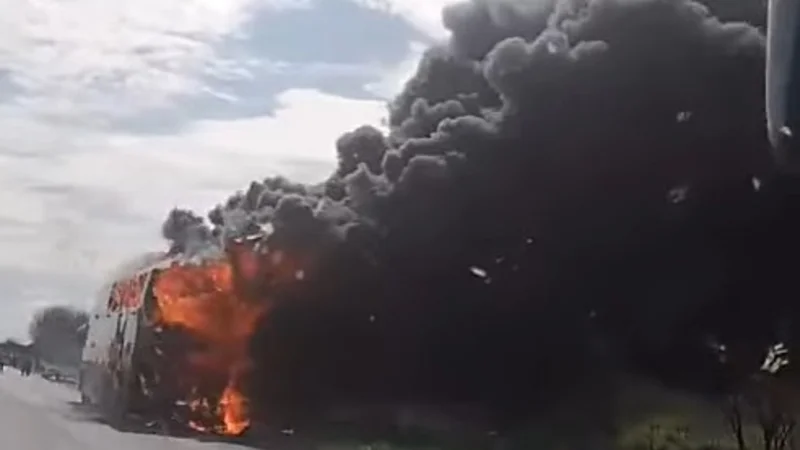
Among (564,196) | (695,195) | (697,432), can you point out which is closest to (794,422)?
(697,432)

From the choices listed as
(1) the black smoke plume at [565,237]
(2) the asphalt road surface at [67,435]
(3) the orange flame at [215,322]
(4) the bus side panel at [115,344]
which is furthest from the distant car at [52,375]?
(1) the black smoke plume at [565,237]

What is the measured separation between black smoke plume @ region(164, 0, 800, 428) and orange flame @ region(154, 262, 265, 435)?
73.0 inches

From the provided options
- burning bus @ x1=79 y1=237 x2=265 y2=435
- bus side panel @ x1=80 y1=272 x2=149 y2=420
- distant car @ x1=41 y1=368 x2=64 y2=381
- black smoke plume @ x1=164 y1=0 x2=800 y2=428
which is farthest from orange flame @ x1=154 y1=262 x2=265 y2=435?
distant car @ x1=41 y1=368 x2=64 y2=381

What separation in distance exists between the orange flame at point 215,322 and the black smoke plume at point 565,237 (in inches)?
73.0

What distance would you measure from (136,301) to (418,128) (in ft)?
29.7

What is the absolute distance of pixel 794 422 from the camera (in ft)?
75.9

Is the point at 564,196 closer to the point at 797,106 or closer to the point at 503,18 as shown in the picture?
the point at 503,18

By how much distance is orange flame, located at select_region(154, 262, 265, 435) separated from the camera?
37438 mm

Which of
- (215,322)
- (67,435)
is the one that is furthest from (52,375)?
(67,435)

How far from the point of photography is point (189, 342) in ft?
128

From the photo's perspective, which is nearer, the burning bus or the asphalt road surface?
the asphalt road surface

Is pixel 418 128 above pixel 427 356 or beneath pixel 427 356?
above

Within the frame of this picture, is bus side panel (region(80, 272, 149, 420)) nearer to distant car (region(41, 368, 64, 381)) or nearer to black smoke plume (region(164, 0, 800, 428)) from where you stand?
black smoke plume (region(164, 0, 800, 428))

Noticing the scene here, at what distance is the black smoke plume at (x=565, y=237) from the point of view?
89.9ft
